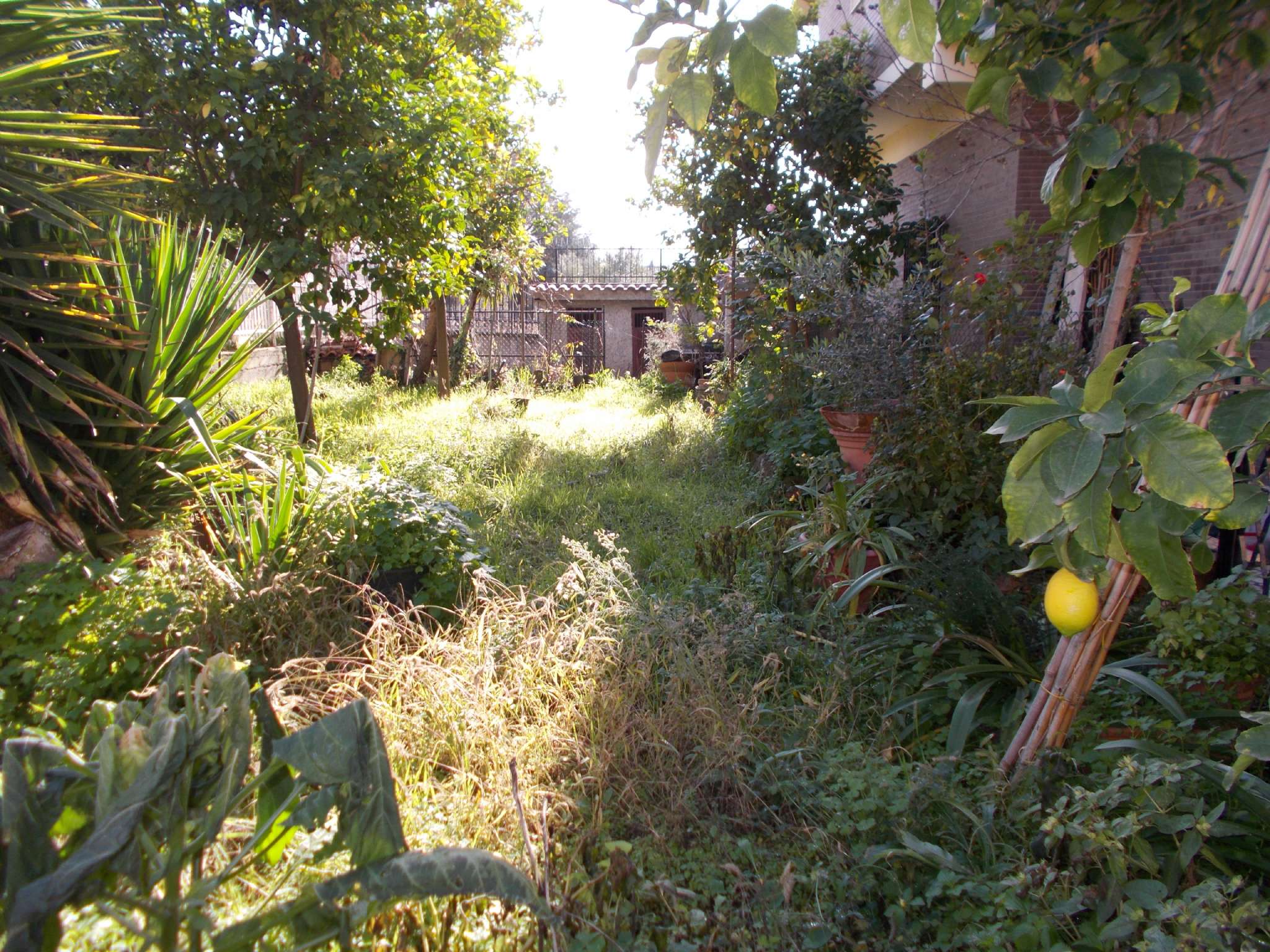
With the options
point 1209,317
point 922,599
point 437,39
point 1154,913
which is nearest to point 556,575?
point 922,599

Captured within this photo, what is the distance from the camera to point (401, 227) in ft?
21.1

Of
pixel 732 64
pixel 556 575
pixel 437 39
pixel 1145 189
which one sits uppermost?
pixel 437 39

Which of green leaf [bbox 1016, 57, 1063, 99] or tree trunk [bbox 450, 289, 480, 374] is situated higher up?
green leaf [bbox 1016, 57, 1063, 99]

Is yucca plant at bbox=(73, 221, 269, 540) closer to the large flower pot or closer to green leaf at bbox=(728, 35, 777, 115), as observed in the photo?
green leaf at bbox=(728, 35, 777, 115)

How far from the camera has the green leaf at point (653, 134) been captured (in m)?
1.27

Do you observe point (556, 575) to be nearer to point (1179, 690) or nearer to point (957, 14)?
point (1179, 690)

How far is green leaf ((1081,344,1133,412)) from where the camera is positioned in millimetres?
1243

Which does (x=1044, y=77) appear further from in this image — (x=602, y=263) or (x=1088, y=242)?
(x=602, y=263)

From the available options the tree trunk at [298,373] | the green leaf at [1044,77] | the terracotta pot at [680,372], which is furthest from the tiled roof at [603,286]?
the green leaf at [1044,77]

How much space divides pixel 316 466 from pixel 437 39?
15.7 ft

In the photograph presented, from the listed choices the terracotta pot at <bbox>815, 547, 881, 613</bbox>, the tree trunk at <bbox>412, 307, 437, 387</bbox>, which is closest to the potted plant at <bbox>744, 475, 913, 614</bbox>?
the terracotta pot at <bbox>815, 547, 881, 613</bbox>

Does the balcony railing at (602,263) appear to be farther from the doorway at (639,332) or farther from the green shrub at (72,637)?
the green shrub at (72,637)

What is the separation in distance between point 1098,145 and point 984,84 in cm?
45

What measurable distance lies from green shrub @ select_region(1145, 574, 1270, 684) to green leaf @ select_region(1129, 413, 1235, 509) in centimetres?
143
